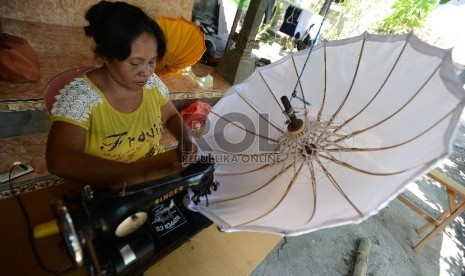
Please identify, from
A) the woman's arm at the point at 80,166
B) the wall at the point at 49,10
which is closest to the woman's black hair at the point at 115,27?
the woman's arm at the point at 80,166

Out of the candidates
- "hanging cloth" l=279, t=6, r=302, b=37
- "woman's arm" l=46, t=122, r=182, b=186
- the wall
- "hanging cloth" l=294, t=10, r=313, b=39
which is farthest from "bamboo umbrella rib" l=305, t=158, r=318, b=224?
"hanging cloth" l=279, t=6, r=302, b=37

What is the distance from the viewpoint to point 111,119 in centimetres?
129

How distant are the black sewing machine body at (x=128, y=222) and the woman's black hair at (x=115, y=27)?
0.63 meters

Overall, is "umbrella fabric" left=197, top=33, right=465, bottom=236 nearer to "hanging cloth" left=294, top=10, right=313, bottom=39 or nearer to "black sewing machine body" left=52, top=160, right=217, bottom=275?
"black sewing machine body" left=52, top=160, right=217, bottom=275

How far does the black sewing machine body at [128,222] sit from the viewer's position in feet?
2.18

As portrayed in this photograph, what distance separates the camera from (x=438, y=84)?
890 mm

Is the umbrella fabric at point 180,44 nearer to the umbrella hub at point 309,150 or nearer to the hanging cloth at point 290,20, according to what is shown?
the umbrella hub at point 309,150

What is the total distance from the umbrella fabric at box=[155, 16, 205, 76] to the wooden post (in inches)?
105

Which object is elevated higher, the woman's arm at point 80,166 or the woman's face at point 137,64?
the woman's face at point 137,64

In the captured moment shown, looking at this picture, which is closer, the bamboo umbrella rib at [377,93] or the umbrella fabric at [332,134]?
the umbrella fabric at [332,134]

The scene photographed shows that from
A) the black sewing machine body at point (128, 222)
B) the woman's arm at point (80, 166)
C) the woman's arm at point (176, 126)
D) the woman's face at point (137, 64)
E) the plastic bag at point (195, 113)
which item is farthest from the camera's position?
the plastic bag at point (195, 113)

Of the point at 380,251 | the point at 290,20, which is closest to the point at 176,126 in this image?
the point at 380,251

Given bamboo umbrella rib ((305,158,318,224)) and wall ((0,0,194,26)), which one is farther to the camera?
wall ((0,0,194,26))

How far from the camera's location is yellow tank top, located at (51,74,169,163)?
1.15 metres
